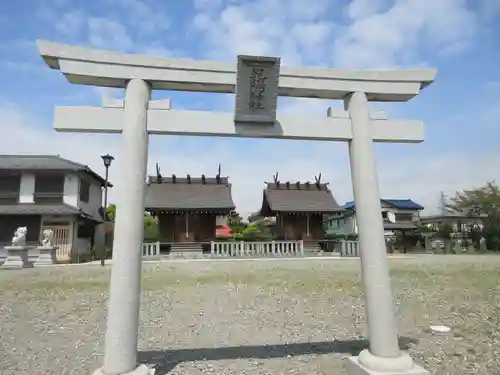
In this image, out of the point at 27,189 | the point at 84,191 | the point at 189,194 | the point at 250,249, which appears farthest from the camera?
the point at 189,194

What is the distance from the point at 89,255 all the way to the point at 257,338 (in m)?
21.2

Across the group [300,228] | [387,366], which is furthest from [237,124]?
[300,228]

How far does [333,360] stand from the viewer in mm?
4355

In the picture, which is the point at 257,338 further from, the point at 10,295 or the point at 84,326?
the point at 10,295

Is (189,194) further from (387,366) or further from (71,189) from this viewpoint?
(387,366)

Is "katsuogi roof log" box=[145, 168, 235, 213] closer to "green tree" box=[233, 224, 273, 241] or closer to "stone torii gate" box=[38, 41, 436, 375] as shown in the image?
"green tree" box=[233, 224, 273, 241]

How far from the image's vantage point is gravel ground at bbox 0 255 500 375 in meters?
4.32

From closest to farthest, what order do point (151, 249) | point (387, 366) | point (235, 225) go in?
point (387, 366) → point (151, 249) → point (235, 225)

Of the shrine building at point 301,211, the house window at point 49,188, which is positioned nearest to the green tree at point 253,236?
the shrine building at point 301,211

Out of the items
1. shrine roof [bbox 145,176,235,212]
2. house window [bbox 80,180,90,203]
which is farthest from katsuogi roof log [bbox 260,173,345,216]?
house window [bbox 80,180,90,203]

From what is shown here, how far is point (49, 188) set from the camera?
22.7 meters

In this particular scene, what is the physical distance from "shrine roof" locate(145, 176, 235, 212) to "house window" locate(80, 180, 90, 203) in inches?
163

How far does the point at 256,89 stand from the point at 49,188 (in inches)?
892

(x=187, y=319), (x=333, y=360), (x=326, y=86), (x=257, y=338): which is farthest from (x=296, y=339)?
(x=326, y=86)
